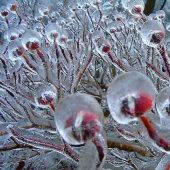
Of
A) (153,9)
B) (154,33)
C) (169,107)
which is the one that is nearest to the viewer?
(169,107)

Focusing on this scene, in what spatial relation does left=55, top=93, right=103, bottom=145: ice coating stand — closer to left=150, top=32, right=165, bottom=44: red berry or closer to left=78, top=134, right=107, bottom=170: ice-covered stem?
left=78, top=134, right=107, bottom=170: ice-covered stem

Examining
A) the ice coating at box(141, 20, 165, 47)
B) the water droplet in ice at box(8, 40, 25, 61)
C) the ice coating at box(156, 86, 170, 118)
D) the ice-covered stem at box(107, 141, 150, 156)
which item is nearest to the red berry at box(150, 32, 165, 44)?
the ice coating at box(141, 20, 165, 47)

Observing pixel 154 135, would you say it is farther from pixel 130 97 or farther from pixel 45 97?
pixel 45 97

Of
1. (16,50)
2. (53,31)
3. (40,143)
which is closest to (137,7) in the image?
(53,31)

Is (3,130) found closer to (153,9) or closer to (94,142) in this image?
(94,142)

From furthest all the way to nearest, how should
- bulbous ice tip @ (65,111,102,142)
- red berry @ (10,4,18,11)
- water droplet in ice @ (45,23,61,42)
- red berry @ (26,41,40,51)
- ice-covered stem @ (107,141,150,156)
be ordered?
1. red berry @ (10,4,18,11)
2. ice-covered stem @ (107,141,150,156)
3. water droplet in ice @ (45,23,61,42)
4. red berry @ (26,41,40,51)
5. bulbous ice tip @ (65,111,102,142)

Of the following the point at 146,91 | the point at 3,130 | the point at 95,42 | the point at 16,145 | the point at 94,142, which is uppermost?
the point at 146,91

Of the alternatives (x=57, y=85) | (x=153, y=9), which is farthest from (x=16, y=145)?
(x=153, y=9)
